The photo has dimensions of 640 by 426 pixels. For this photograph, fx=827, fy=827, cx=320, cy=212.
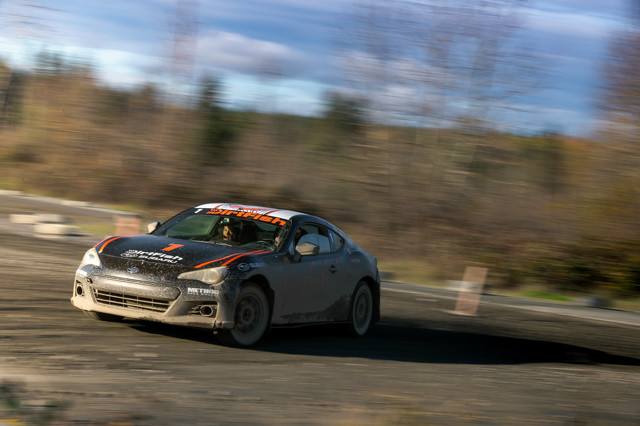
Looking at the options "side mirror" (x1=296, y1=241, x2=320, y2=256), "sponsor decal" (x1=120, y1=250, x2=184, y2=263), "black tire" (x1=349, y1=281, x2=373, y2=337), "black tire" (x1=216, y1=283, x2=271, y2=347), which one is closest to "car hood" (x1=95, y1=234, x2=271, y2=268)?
"sponsor decal" (x1=120, y1=250, x2=184, y2=263)

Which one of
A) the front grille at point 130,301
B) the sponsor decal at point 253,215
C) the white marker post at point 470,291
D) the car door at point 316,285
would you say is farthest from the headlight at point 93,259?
the white marker post at point 470,291

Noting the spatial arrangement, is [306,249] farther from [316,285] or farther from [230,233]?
[230,233]

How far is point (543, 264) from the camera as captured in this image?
21625 mm

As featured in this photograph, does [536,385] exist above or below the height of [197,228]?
below

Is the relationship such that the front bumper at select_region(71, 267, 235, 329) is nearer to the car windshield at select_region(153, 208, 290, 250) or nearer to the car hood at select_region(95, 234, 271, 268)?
the car hood at select_region(95, 234, 271, 268)

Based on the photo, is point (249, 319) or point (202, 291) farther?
point (249, 319)

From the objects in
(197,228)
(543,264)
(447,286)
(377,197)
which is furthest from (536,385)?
(377,197)

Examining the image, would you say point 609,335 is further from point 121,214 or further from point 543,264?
point 121,214

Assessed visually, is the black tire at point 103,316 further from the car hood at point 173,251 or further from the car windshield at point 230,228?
the car windshield at point 230,228

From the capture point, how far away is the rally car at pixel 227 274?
795cm

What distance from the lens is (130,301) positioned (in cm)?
809

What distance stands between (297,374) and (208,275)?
1.40 metres

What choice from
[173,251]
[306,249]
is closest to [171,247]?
[173,251]

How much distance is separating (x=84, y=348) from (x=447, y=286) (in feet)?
44.9
